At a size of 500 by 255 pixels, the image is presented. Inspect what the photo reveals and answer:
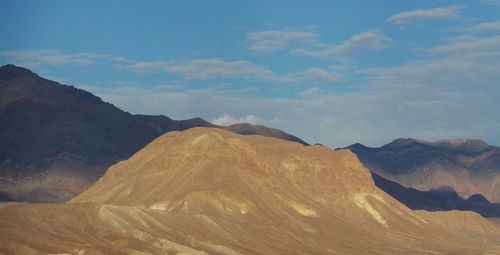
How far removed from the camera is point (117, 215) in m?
186

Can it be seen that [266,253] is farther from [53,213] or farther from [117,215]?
[53,213]

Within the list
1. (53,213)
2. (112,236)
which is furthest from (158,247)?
(53,213)

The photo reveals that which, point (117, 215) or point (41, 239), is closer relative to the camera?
point (41, 239)

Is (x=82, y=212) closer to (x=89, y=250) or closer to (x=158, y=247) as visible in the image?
(x=158, y=247)

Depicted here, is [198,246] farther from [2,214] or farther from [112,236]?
[2,214]

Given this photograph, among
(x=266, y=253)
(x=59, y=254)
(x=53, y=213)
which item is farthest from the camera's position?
(x=266, y=253)

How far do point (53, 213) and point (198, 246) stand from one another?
1057 inches

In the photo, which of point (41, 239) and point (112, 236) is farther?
point (112, 236)

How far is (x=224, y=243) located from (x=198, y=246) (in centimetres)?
965

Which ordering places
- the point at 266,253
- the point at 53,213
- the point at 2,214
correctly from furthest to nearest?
the point at 266,253 → the point at 53,213 → the point at 2,214

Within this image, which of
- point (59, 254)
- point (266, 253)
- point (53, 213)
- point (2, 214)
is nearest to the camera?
point (59, 254)

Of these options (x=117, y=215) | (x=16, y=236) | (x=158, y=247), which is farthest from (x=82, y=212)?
(x=16, y=236)

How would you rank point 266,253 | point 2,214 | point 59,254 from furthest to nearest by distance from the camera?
point 266,253
point 2,214
point 59,254

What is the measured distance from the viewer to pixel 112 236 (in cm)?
17350
